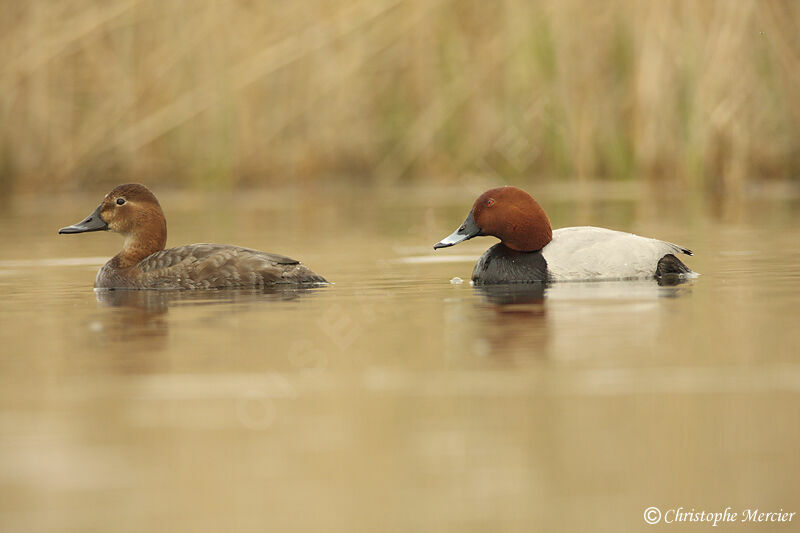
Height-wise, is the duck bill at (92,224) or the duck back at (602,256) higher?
the duck bill at (92,224)

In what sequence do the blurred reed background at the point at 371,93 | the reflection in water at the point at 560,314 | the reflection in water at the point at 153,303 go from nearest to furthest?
1. the reflection in water at the point at 560,314
2. the reflection in water at the point at 153,303
3. the blurred reed background at the point at 371,93

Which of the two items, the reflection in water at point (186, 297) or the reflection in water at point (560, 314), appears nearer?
the reflection in water at point (560, 314)

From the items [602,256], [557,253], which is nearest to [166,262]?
[557,253]

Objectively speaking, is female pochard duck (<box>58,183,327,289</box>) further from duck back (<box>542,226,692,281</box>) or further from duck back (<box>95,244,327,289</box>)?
duck back (<box>542,226,692,281</box>)

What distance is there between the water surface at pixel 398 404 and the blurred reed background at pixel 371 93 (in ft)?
23.4

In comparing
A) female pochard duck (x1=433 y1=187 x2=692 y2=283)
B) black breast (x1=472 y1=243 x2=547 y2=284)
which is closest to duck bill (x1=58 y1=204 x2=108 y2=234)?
female pochard duck (x1=433 y1=187 x2=692 y2=283)

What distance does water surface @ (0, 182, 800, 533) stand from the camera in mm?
3488

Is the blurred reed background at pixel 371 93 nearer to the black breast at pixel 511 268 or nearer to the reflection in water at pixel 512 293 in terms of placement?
the black breast at pixel 511 268

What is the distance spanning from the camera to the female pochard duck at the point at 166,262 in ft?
27.7

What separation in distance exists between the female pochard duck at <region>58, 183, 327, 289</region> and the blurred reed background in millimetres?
7125

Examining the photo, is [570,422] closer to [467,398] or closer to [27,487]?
[467,398]

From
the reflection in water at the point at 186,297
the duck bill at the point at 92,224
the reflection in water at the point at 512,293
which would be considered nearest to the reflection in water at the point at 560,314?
the reflection in water at the point at 512,293

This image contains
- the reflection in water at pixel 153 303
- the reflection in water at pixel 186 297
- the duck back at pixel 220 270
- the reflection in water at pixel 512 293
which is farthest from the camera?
the duck back at pixel 220 270

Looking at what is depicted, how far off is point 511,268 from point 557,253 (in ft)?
0.94
